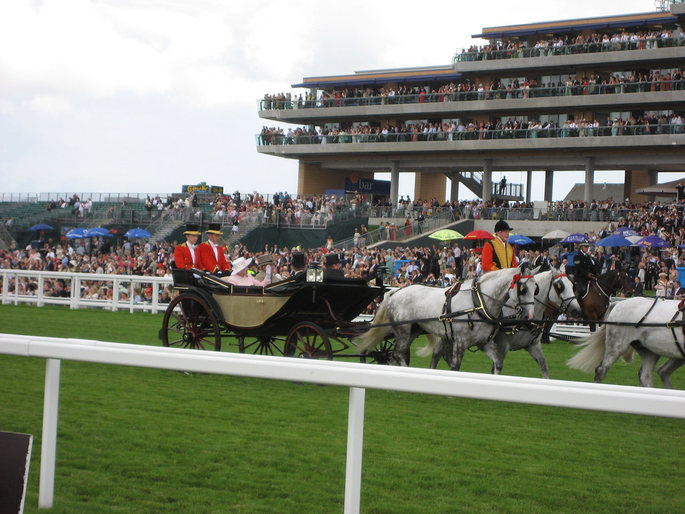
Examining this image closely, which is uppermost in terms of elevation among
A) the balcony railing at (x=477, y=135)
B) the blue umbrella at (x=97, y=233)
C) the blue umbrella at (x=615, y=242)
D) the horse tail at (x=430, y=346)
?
the balcony railing at (x=477, y=135)

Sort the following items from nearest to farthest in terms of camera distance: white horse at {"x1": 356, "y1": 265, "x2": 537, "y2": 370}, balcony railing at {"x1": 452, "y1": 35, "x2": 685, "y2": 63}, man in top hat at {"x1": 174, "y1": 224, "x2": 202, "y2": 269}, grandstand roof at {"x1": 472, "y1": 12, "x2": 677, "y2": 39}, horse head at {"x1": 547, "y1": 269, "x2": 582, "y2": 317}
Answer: white horse at {"x1": 356, "y1": 265, "x2": 537, "y2": 370}, horse head at {"x1": 547, "y1": 269, "x2": 582, "y2": 317}, man in top hat at {"x1": 174, "y1": 224, "x2": 202, "y2": 269}, balcony railing at {"x1": 452, "y1": 35, "x2": 685, "y2": 63}, grandstand roof at {"x1": 472, "y1": 12, "x2": 677, "y2": 39}

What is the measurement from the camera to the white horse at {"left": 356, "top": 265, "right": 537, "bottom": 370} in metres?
10.7

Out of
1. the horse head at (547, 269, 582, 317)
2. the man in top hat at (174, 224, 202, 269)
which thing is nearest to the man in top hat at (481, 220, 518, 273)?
the horse head at (547, 269, 582, 317)

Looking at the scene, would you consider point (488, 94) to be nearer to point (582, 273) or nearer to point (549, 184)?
point (549, 184)

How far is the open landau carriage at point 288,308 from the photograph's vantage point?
10.8m

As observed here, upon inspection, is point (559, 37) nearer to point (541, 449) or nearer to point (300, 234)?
point (300, 234)

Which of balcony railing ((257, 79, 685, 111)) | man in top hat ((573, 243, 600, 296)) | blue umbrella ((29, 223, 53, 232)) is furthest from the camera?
balcony railing ((257, 79, 685, 111))

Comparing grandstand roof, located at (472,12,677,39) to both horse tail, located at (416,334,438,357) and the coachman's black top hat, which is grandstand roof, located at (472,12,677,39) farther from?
the coachman's black top hat

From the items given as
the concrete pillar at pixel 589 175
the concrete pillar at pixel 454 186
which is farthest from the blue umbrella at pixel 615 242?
the concrete pillar at pixel 454 186

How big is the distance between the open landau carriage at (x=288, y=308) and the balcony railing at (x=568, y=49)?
44.8m

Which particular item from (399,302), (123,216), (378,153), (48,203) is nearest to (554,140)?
(378,153)

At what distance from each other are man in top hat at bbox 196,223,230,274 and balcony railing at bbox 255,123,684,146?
40472 mm

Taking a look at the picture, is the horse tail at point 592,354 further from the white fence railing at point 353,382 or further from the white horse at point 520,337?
the white fence railing at point 353,382

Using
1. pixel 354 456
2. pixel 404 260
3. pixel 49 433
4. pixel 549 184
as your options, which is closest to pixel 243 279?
pixel 49 433
